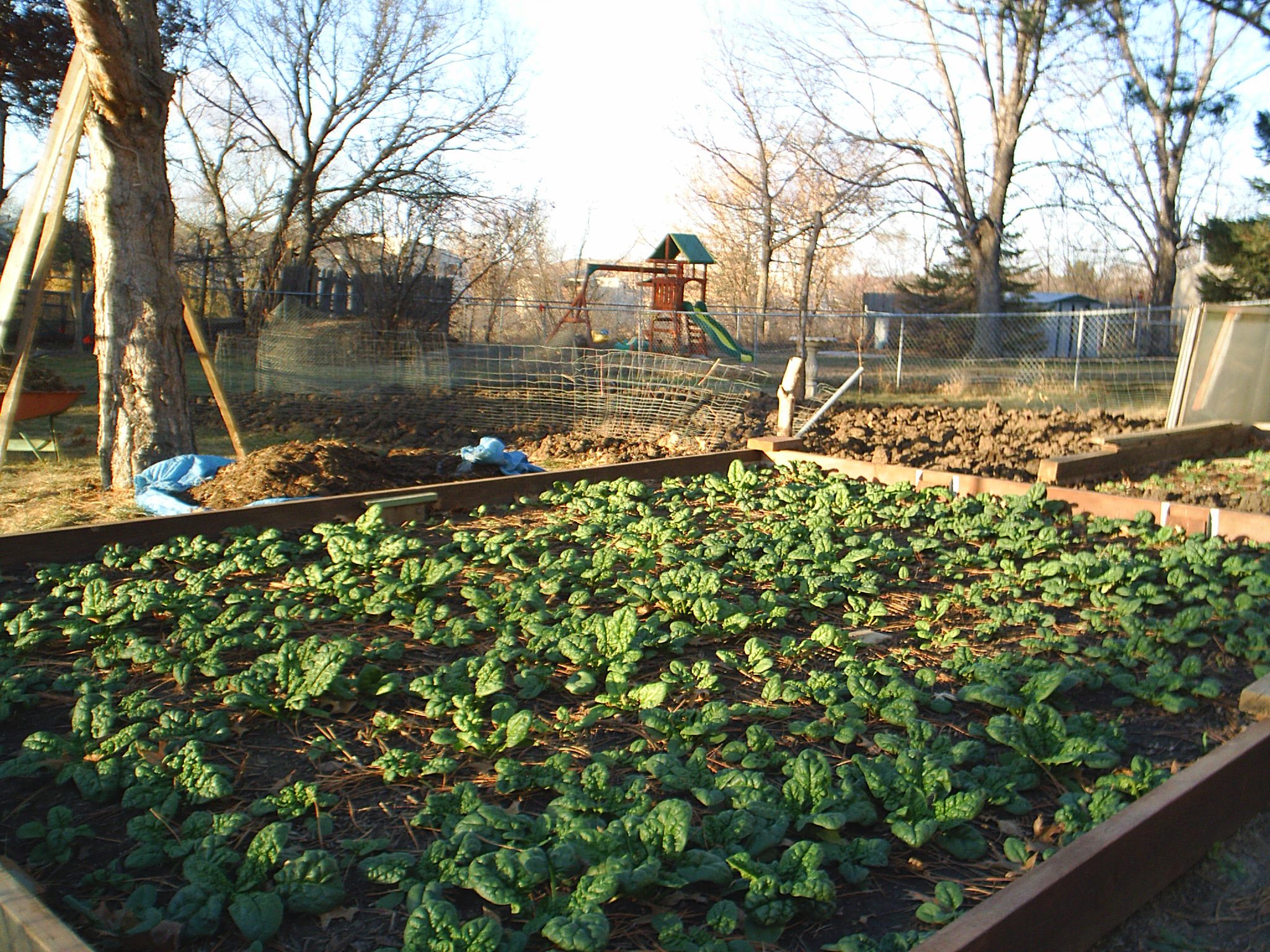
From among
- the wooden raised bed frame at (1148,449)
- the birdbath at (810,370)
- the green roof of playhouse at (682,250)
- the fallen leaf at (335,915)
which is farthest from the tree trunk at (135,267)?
the green roof of playhouse at (682,250)

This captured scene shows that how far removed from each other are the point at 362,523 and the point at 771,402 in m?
7.54

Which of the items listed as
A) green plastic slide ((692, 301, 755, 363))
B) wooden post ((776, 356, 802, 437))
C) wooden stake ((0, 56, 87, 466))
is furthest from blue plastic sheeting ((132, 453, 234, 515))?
green plastic slide ((692, 301, 755, 363))

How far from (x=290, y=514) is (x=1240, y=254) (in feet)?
77.3

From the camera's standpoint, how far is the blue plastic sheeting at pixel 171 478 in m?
5.65

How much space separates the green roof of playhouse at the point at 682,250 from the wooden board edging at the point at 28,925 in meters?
22.9

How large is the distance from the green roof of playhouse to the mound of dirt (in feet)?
60.7

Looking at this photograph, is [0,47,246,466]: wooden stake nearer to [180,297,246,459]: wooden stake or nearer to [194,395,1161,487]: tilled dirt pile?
[180,297,246,459]: wooden stake

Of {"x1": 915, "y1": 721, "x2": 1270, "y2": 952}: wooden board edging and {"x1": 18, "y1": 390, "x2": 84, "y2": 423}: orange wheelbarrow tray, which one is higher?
{"x1": 18, "y1": 390, "x2": 84, "y2": 423}: orange wheelbarrow tray

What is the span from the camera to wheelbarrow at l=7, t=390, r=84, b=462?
24.0 feet

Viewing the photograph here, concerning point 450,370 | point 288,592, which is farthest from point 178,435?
point 450,370

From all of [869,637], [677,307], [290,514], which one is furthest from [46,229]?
[677,307]

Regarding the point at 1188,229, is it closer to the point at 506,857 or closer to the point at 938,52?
the point at 938,52

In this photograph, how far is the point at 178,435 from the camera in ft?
21.5

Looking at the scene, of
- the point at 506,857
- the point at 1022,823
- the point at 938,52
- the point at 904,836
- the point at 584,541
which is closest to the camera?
the point at 506,857
